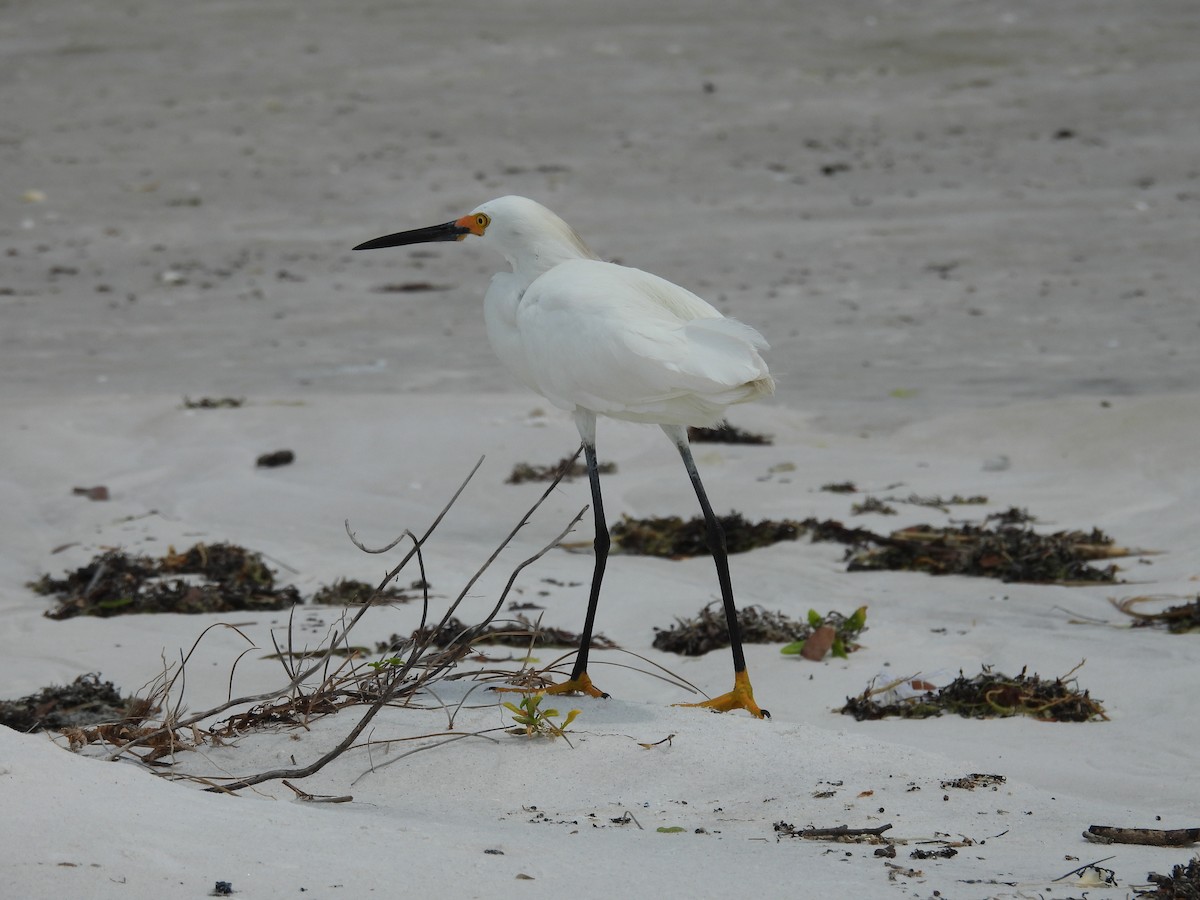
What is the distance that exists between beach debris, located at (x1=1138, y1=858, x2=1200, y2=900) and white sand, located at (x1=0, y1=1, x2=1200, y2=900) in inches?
5.7

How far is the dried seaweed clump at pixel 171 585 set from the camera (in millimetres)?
5910

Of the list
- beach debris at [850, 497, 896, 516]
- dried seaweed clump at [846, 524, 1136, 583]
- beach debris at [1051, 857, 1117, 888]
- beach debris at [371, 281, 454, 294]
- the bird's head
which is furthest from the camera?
beach debris at [371, 281, 454, 294]

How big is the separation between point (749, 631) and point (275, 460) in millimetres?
3645

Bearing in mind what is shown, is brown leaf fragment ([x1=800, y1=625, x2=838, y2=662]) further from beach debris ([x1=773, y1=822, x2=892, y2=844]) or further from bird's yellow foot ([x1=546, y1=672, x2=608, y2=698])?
beach debris ([x1=773, y1=822, x2=892, y2=844])

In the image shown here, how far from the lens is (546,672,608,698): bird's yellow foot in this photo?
14.7ft

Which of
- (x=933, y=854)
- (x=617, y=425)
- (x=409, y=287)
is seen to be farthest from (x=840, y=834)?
(x=409, y=287)

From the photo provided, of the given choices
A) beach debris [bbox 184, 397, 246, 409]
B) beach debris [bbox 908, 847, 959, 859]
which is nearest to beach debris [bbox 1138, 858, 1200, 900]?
beach debris [bbox 908, 847, 959, 859]

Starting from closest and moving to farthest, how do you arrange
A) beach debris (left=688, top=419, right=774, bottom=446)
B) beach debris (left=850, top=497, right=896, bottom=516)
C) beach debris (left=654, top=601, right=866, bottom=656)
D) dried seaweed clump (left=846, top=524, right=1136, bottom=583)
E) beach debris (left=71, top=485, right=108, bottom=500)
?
beach debris (left=654, top=601, right=866, bottom=656) < dried seaweed clump (left=846, top=524, right=1136, bottom=583) < beach debris (left=850, top=497, right=896, bottom=516) < beach debris (left=71, top=485, right=108, bottom=500) < beach debris (left=688, top=419, right=774, bottom=446)

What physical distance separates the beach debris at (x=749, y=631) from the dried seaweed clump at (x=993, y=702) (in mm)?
547

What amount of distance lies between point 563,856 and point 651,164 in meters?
13.8

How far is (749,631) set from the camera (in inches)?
217

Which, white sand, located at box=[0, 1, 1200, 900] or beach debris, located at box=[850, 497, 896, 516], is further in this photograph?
beach debris, located at box=[850, 497, 896, 516]

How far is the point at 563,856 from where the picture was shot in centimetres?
310

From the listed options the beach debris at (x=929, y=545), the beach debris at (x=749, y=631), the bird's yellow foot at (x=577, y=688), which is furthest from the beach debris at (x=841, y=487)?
the bird's yellow foot at (x=577, y=688)
